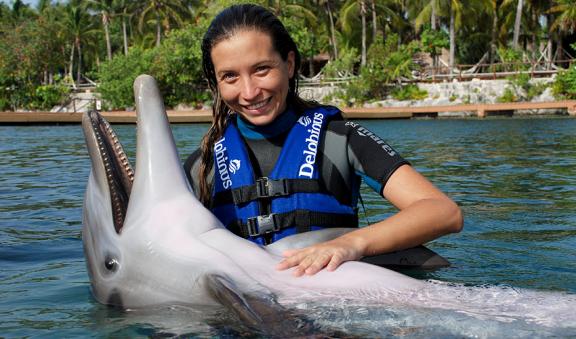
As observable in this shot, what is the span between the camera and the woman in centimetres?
311

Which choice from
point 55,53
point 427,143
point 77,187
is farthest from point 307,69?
point 77,187

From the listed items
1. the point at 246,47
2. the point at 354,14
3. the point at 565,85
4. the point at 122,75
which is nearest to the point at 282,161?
the point at 246,47

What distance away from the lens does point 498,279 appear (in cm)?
412

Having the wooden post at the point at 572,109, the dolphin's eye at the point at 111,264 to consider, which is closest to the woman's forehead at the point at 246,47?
the dolphin's eye at the point at 111,264

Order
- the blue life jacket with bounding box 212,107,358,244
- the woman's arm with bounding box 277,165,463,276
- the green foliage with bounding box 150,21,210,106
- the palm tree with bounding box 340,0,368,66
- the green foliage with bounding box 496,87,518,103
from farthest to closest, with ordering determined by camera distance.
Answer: the green foliage with bounding box 150,21,210,106 → the palm tree with bounding box 340,0,368,66 → the green foliage with bounding box 496,87,518,103 → the blue life jacket with bounding box 212,107,358,244 → the woman's arm with bounding box 277,165,463,276

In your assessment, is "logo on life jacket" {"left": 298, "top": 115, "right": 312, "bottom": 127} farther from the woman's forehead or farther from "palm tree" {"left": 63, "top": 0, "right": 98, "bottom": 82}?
"palm tree" {"left": 63, "top": 0, "right": 98, "bottom": 82}

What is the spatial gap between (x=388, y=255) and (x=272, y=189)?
0.76 m

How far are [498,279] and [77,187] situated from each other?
6.22 metres

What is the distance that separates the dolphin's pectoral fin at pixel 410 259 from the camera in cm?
378

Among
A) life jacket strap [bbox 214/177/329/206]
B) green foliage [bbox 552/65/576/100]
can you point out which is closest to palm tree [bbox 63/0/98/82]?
green foliage [bbox 552/65/576/100]

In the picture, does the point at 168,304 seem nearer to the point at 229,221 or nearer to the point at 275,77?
the point at 229,221

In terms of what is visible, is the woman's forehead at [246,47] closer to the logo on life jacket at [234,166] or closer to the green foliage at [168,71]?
the logo on life jacket at [234,166]

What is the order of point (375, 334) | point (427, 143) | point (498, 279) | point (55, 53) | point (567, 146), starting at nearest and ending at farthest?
point (375, 334) < point (498, 279) < point (567, 146) < point (427, 143) < point (55, 53)

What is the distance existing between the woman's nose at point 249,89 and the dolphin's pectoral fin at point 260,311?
93cm
